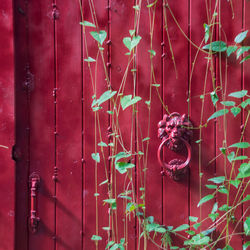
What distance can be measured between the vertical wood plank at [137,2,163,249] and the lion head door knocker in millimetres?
38

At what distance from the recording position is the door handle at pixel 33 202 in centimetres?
148

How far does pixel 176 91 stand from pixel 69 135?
0.56 meters

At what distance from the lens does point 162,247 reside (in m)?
1.50

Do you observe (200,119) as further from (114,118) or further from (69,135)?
(69,135)

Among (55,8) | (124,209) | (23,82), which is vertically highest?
(55,8)

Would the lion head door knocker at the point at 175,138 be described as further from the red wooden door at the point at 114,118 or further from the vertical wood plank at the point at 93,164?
the vertical wood plank at the point at 93,164

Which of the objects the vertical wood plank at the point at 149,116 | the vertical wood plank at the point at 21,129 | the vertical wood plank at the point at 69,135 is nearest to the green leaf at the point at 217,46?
the vertical wood plank at the point at 149,116

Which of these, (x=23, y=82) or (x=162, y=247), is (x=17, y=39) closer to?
(x=23, y=82)

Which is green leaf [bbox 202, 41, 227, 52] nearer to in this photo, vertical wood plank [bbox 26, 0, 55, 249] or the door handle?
vertical wood plank [bbox 26, 0, 55, 249]

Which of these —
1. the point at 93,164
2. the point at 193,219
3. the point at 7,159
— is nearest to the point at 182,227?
the point at 193,219

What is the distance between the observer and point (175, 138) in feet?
4.75

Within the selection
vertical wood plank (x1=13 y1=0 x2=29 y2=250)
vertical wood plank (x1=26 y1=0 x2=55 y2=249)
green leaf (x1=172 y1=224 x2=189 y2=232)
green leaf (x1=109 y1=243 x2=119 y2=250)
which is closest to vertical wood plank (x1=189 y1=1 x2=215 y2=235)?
green leaf (x1=172 y1=224 x2=189 y2=232)

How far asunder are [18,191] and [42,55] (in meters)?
0.67

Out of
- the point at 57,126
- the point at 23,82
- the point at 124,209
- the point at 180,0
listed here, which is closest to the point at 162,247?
the point at 124,209
